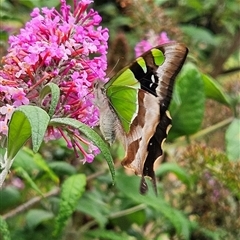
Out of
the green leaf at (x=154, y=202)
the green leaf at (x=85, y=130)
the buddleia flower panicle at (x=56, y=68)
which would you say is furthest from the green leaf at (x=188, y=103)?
the green leaf at (x=85, y=130)

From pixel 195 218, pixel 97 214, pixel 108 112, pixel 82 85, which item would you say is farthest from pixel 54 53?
pixel 195 218

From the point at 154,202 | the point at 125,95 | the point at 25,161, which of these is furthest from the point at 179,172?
the point at 125,95

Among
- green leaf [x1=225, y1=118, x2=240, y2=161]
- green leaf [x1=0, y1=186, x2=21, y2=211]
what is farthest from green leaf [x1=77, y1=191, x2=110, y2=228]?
green leaf [x1=225, y1=118, x2=240, y2=161]

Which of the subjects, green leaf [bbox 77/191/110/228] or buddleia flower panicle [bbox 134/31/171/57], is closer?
green leaf [bbox 77/191/110/228]

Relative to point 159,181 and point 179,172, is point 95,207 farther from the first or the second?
point 159,181

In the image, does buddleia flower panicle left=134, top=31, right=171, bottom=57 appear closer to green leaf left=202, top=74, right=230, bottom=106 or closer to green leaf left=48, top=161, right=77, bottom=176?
green leaf left=202, top=74, right=230, bottom=106

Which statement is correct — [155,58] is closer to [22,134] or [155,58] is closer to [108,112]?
[108,112]
